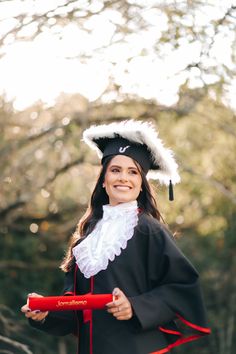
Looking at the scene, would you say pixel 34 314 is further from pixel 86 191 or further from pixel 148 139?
pixel 86 191

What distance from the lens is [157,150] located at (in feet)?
13.8

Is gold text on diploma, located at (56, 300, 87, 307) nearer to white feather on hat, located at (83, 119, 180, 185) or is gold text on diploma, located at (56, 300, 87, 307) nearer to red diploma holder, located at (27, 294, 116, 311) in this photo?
red diploma holder, located at (27, 294, 116, 311)

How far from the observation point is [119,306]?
3715mm

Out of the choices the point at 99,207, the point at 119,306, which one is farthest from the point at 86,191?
the point at 119,306

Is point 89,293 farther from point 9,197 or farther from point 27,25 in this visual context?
point 9,197

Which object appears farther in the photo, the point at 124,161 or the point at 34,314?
the point at 124,161

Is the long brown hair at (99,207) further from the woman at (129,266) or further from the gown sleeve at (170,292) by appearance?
the gown sleeve at (170,292)

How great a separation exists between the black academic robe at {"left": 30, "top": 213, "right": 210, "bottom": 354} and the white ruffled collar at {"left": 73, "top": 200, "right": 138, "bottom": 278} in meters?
0.03

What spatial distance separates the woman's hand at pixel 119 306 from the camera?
371 cm

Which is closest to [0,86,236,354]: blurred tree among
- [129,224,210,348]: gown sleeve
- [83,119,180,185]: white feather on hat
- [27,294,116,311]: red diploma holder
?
[83,119,180,185]: white feather on hat

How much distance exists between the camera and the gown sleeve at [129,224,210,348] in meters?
3.87

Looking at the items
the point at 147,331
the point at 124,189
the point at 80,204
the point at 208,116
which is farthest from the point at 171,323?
the point at 80,204

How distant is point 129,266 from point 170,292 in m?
0.21

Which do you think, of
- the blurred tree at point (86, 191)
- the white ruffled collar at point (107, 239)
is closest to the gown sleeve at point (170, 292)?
the white ruffled collar at point (107, 239)
